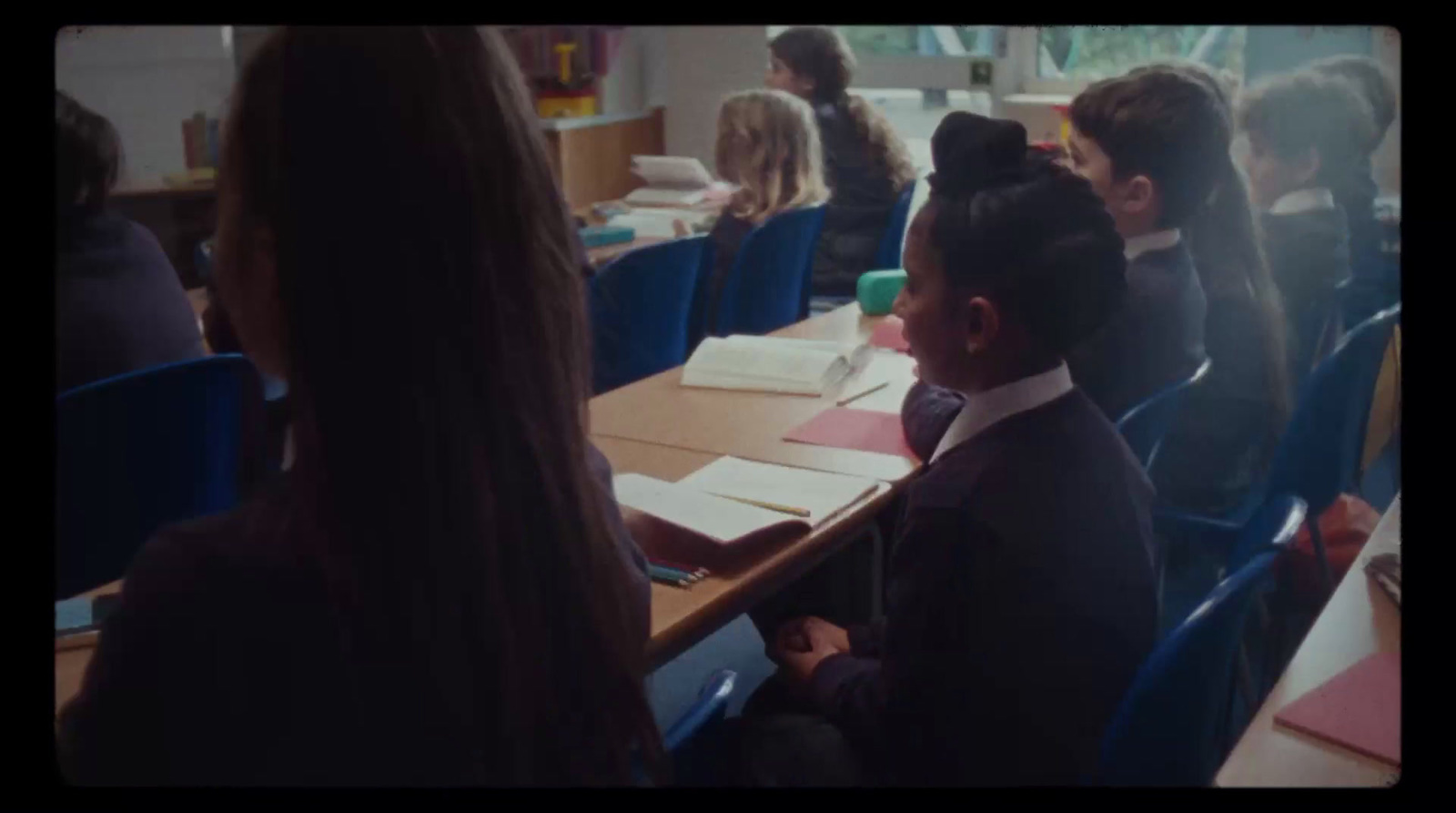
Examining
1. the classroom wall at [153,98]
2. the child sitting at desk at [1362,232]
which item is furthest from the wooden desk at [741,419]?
the child sitting at desk at [1362,232]

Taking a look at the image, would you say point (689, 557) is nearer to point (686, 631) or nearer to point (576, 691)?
Answer: point (686, 631)

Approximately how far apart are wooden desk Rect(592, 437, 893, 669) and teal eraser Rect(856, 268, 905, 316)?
3.36 feet

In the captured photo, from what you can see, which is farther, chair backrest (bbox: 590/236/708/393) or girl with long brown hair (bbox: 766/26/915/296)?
girl with long brown hair (bbox: 766/26/915/296)

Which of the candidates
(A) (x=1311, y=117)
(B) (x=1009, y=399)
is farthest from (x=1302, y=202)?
(B) (x=1009, y=399)

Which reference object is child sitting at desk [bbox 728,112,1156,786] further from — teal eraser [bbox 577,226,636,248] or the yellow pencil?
teal eraser [bbox 577,226,636,248]

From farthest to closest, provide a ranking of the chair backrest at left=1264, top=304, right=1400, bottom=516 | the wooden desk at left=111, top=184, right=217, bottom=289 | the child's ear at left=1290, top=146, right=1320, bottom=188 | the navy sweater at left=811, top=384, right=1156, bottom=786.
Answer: the wooden desk at left=111, top=184, right=217, bottom=289 < the child's ear at left=1290, top=146, right=1320, bottom=188 < the chair backrest at left=1264, top=304, right=1400, bottom=516 < the navy sweater at left=811, top=384, right=1156, bottom=786

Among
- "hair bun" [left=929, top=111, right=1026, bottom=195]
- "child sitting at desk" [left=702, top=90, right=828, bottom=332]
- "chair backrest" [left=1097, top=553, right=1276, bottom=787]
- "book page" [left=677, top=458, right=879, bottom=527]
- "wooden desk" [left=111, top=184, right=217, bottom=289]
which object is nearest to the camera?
"chair backrest" [left=1097, top=553, right=1276, bottom=787]

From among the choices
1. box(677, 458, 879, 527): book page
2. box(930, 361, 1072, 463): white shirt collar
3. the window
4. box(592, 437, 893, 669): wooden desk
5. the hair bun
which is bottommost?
box(592, 437, 893, 669): wooden desk

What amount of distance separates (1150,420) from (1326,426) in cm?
36

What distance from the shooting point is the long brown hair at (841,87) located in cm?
362

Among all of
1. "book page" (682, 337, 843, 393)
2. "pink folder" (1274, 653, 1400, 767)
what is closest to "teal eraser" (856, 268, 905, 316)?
"book page" (682, 337, 843, 393)

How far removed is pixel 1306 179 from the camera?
2.82 meters

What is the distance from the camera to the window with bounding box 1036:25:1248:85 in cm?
169

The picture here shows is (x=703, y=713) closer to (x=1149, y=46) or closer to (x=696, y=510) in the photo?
(x=696, y=510)
